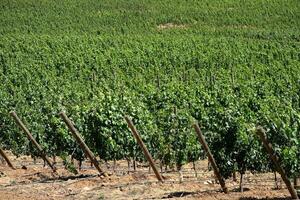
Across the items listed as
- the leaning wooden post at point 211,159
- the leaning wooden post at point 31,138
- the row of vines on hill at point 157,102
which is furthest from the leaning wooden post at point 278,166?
the leaning wooden post at point 31,138

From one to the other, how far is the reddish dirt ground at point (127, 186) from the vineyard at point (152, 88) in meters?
0.10

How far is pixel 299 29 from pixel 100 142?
1788 inches

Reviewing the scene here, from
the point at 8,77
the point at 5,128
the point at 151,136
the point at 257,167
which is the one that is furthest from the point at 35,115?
the point at 8,77

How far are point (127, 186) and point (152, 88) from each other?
33.5 feet

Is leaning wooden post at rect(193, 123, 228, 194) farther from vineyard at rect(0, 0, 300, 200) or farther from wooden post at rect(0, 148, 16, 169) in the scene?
wooden post at rect(0, 148, 16, 169)

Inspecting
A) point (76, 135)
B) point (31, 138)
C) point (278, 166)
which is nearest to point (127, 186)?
point (76, 135)

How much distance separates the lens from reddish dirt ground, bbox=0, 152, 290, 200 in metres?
11.6

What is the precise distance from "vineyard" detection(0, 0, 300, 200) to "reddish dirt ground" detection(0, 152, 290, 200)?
10 cm

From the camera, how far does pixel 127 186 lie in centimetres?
1247

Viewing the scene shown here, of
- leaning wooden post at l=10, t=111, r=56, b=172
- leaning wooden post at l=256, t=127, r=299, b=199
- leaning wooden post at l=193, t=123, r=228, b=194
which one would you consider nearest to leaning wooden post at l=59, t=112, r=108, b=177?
leaning wooden post at l=10, t=111, r=56, b=172

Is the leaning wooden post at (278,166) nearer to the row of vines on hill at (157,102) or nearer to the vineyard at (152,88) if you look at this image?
the vineyard at (152,88)

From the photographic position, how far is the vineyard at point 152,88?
12.6 metres

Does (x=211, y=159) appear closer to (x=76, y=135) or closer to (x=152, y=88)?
(x=76, y=135)

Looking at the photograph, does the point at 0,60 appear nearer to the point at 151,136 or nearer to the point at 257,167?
the point at 151,136
